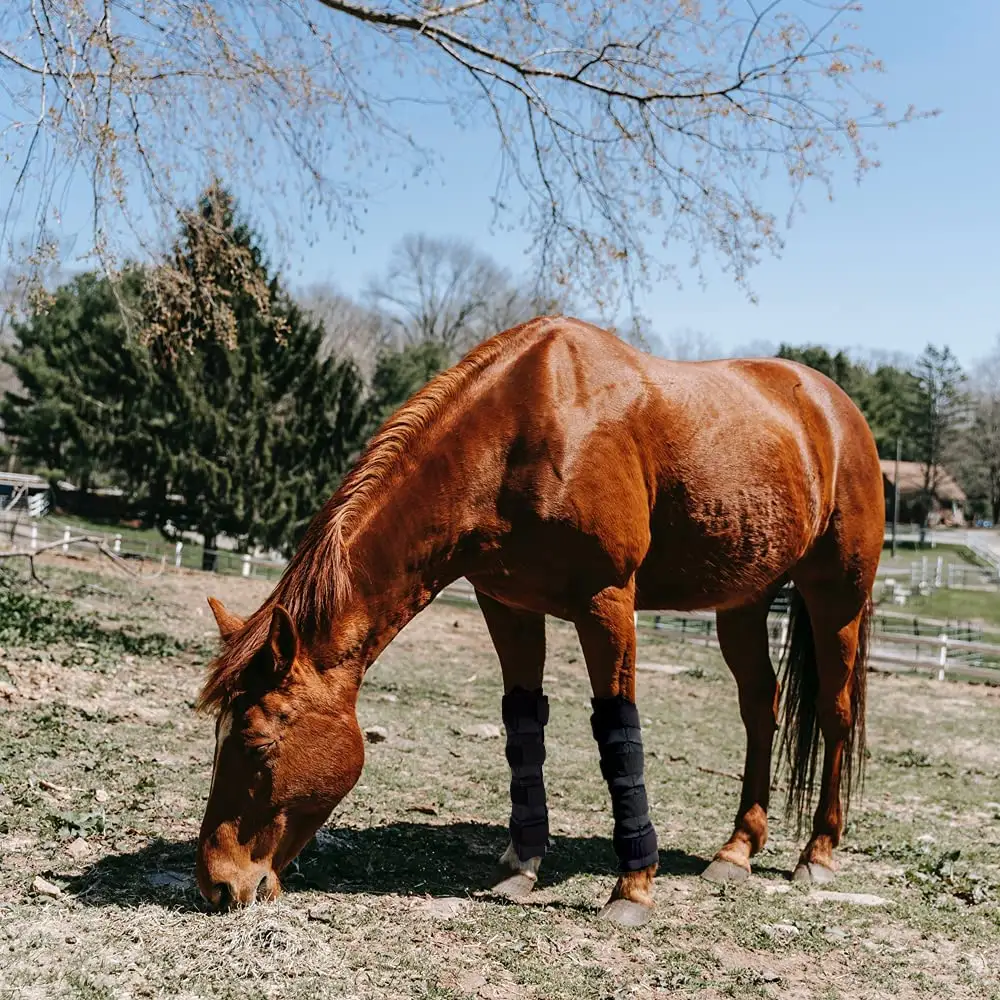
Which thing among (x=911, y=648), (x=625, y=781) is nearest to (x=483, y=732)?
(x=625, y=781)

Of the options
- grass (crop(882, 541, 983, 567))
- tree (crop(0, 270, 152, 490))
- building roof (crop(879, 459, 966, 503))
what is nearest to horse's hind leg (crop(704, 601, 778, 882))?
tree (crop(0, 270, 152, 490))

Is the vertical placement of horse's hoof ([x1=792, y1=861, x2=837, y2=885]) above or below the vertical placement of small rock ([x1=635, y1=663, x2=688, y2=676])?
above

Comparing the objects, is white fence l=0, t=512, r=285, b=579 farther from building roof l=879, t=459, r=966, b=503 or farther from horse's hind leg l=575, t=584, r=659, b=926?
building roof l=879, t=459, r=966, b=503

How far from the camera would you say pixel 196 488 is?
2138 cm

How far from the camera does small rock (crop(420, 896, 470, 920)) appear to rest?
3.63 meters

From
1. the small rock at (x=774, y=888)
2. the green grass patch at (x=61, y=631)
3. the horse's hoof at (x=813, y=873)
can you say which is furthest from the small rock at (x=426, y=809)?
the green grass patch at (x=61, y=631)

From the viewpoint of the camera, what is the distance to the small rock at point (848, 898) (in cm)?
430

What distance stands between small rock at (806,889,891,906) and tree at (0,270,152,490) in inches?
566

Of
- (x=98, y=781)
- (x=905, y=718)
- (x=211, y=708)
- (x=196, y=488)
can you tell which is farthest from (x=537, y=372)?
(x=196, y=488)

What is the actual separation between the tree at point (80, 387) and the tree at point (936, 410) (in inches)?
1763

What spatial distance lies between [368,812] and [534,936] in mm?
1598

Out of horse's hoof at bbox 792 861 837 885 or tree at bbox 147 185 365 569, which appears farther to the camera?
tree at bbox 147 185 365 569

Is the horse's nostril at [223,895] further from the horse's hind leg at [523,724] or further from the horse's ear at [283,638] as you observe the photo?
the horse's hind leg at [523,724]

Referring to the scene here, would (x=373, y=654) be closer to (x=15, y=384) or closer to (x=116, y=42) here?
(x=116, y=42)
